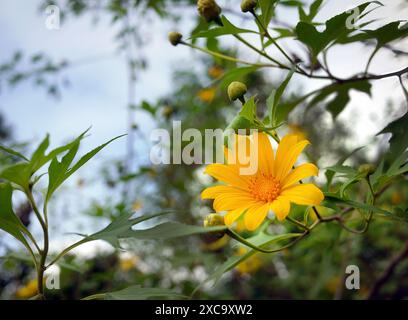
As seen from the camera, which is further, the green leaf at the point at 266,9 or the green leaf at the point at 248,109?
the green leaf at the point at 266,9

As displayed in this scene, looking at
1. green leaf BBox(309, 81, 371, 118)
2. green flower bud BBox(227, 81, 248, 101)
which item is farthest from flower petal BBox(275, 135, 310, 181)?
green leaf BBox(309, 81, 371, 118)

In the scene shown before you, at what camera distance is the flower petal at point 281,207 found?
53 centimetres

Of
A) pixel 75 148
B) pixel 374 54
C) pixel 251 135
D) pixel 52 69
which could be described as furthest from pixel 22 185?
pixel 52 69

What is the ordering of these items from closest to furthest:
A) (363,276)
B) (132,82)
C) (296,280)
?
1. (132,82)
2. (363,276)
3. (296,280)

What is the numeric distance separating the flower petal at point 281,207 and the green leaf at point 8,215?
321mm

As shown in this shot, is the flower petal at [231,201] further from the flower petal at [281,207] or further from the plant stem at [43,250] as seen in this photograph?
the plant stem at [43,250]

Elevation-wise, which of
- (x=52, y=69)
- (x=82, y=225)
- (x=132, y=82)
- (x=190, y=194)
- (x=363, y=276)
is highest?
(x=52, y=69)

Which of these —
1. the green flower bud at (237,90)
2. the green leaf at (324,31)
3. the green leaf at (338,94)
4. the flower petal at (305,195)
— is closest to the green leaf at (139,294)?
the flower petal at (305,195)

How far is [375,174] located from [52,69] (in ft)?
5.91

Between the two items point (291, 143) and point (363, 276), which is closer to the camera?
point (291, 143)

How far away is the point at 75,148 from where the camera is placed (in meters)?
0.58

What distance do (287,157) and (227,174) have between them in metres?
0.08
